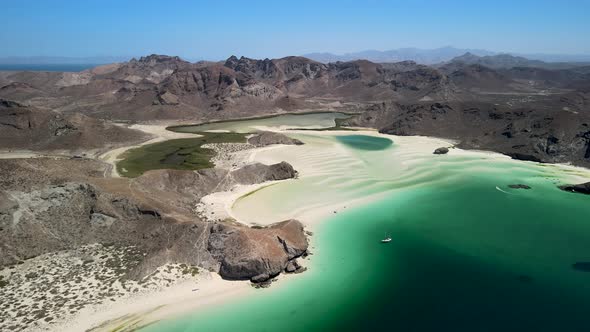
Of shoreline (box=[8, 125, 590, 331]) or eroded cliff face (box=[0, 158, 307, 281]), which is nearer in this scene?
shoreline (box=[8, 125, 590, 331])

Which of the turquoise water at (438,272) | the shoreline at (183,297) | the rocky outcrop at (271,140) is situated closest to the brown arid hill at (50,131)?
the rocky outcrop at (271,140)

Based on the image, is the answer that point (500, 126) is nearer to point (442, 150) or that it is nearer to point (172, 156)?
point (442, 150)

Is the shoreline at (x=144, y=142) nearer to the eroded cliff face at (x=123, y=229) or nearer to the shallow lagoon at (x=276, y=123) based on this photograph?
the shallow lagoon at (x=276, y=123)

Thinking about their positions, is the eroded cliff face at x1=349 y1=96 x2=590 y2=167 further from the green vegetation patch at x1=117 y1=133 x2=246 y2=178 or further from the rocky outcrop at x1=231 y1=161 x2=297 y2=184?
the green vegetation patch at x1=117 y1=133 x2=246 y2=178

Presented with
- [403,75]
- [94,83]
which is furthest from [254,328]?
[403,75]

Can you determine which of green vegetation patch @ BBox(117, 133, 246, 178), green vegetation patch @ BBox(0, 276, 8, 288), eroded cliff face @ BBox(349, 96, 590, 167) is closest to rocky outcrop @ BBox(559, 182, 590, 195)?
eroded cliff face @ BBox(349, 96, 590, 167)

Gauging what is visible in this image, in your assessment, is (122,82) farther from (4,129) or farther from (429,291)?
(429,291)
